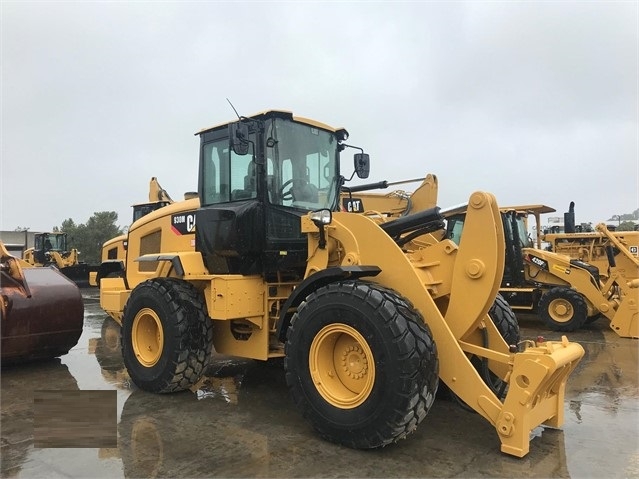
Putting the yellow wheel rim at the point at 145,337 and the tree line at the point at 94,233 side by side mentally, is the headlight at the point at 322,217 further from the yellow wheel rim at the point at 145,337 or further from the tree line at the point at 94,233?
the tree line at the point at 94,233

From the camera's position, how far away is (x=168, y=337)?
508 centimetres

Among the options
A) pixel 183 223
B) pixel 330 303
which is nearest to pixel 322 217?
pixel 330 303

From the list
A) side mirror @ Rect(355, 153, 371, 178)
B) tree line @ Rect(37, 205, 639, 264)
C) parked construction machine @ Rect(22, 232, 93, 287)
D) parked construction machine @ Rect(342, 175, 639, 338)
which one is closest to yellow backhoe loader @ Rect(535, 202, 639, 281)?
parked construction machine @ Rect(342, 175, 639, 338)

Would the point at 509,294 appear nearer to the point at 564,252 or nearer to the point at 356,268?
the point at 564,252

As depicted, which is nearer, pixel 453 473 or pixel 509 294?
pixel 453 473

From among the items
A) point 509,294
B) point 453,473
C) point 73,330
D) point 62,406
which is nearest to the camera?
point 453,473

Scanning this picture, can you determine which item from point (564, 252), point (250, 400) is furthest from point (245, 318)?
point (564, 252)

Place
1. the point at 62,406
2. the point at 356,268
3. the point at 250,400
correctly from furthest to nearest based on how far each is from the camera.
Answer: the point at 250,400, the point at 62,406, the point at 356,268

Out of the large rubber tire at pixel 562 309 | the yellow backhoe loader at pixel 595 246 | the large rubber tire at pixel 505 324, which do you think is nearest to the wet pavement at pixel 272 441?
the large rubber tire at pixel 505 324

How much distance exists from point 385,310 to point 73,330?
4892 mm

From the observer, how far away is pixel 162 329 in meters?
5.19

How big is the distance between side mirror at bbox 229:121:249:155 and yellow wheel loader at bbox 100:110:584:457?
1cm

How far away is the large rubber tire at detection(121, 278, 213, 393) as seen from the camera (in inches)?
199

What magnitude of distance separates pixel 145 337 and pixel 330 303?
2.69 metres
